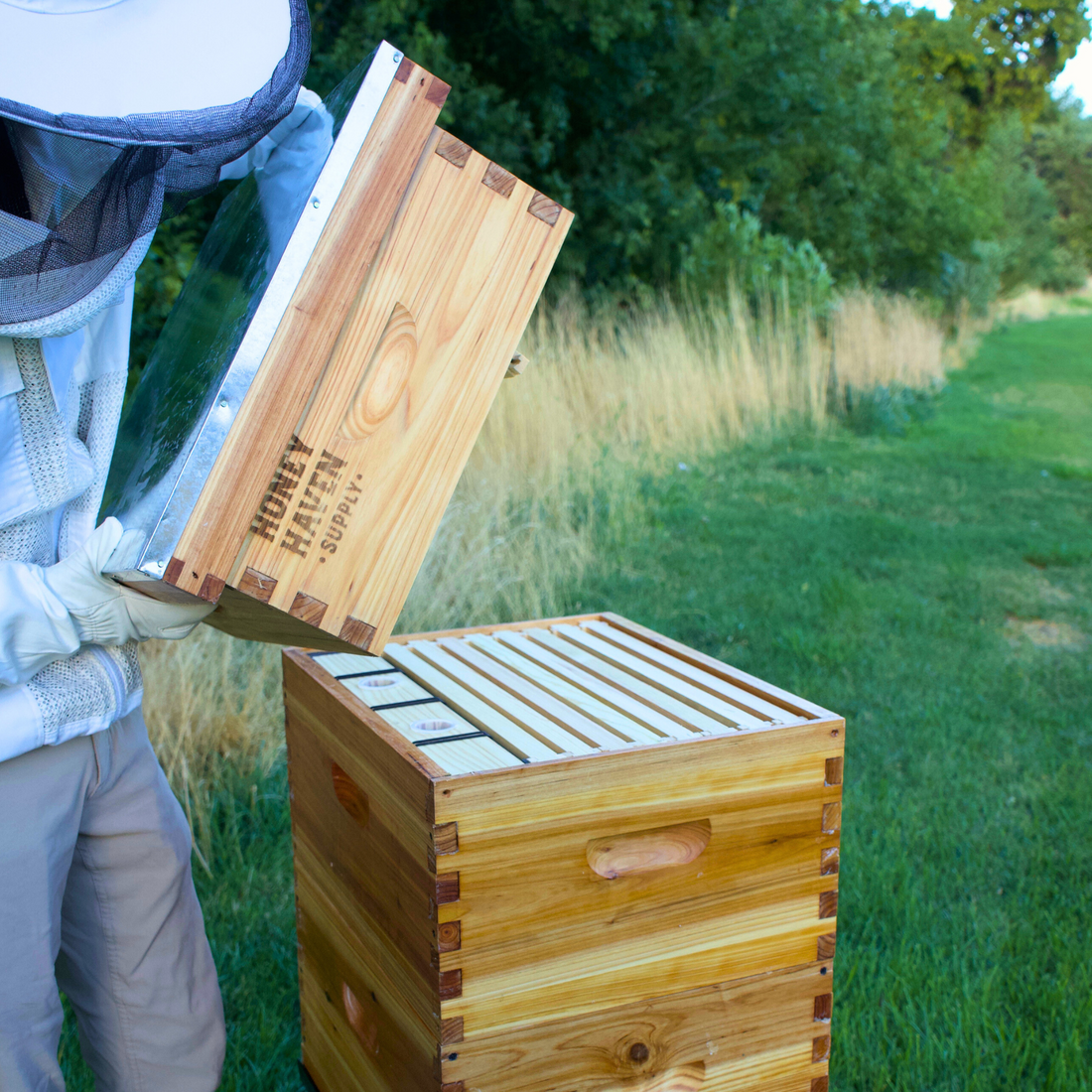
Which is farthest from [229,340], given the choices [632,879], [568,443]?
[568,443]

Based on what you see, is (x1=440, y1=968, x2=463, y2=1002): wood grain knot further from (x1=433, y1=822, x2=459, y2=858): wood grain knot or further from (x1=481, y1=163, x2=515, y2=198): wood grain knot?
(x1=481, y1=163, x2=515, y2=198): wood grain knot

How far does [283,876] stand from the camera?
8.39 feet

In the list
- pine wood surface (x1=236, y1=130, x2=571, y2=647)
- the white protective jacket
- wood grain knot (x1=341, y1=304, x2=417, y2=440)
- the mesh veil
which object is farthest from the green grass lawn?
the mesh veil

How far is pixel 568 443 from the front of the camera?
5.97 meters

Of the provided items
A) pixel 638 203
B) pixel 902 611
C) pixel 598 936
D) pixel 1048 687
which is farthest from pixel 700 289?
pixel 598 936

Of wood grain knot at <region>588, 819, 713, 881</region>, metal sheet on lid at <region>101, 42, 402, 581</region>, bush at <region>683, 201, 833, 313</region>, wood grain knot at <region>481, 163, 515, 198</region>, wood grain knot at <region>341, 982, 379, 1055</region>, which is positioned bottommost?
wood grain knot at <region>341, 982, 379, 1055</region>

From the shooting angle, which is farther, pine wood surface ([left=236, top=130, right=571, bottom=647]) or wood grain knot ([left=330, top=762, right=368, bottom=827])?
wood grain knot ([left=330, top=762, right=368, bottom=827])

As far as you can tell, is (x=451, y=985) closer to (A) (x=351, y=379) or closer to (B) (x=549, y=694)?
(B) (x=549, y=694)

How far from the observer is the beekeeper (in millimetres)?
1085

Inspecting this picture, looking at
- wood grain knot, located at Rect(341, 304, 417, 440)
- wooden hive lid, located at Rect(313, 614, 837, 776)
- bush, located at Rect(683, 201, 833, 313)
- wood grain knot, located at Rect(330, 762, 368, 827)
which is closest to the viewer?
wood grain knot, located at Rect(341, 304, 417, 440)

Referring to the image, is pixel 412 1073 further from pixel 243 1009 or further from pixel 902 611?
pixel 902 611

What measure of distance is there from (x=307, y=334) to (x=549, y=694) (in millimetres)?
728

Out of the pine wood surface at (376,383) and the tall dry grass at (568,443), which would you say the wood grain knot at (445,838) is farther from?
the tall dry grass at (568,443)

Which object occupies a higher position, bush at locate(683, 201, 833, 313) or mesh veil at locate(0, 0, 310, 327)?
bush at locate(683, 201, 833, 313)
